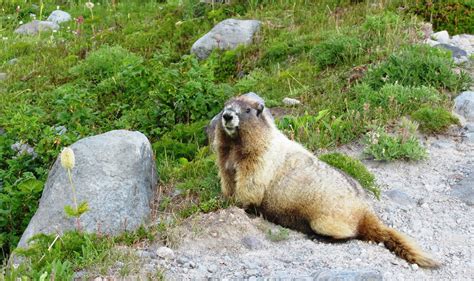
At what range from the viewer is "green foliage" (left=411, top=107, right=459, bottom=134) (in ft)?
30.6

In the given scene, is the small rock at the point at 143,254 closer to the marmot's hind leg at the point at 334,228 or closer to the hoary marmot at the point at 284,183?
the hoary marmot at the point at 284,183

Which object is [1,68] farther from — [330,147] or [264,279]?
[264,279]

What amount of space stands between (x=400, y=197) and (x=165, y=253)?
2.95m

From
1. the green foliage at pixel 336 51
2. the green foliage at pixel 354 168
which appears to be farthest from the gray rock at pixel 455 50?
the green foliage at pixel 354 168

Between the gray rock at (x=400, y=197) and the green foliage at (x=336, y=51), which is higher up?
the green foliage at (x=336, y=51)

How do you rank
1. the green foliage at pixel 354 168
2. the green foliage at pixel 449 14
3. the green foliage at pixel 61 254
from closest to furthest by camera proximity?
the green foliage at pixel 61 254, the green foliage at pixel 354 168, the green foliage at pixel 449 14

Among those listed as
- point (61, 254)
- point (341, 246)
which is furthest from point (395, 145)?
point (61, 254)

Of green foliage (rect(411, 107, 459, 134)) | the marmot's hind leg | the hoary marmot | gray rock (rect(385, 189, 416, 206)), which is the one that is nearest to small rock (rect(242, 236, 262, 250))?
the hoary marmot

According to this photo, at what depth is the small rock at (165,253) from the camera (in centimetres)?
640

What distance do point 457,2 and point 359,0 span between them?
6.68ft

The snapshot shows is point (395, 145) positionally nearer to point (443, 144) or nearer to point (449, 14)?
point (443, 144)

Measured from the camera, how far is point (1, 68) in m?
14.2

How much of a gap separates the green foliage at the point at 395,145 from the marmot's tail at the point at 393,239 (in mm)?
1892

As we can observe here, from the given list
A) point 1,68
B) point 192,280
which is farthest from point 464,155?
point 1,68
